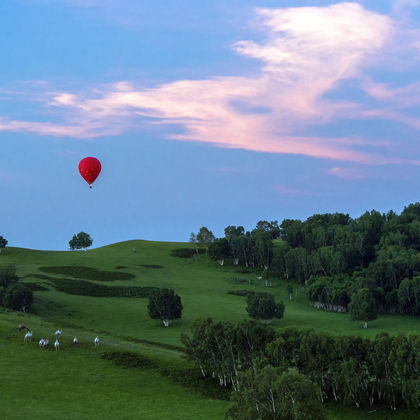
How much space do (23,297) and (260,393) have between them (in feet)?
243

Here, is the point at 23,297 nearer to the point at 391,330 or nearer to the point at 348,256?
the point at 391,330

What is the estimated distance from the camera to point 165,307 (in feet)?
336

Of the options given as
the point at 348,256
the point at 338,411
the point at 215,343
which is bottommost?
the point at 338,411

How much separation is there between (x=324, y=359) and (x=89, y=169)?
151 ft

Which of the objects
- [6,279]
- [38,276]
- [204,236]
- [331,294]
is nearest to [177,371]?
[6,279]

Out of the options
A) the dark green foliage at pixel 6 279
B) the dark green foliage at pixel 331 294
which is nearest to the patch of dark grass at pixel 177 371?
the dark green foliage at pixel 6 279

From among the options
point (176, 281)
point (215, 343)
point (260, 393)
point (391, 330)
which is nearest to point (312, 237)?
point (176, 281)

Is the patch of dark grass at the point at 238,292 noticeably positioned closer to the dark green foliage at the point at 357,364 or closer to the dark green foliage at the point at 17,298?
the dark green foliage at the point at 17,298

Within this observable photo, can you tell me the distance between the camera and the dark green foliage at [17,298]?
335 feet

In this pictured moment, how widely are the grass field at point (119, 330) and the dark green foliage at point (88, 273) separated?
0.75m

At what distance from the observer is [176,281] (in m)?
148

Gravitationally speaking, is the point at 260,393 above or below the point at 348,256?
below

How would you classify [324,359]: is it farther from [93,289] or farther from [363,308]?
[93,289]

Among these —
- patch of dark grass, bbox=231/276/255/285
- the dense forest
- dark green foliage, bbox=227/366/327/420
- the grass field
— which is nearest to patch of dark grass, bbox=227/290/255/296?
the grass field
